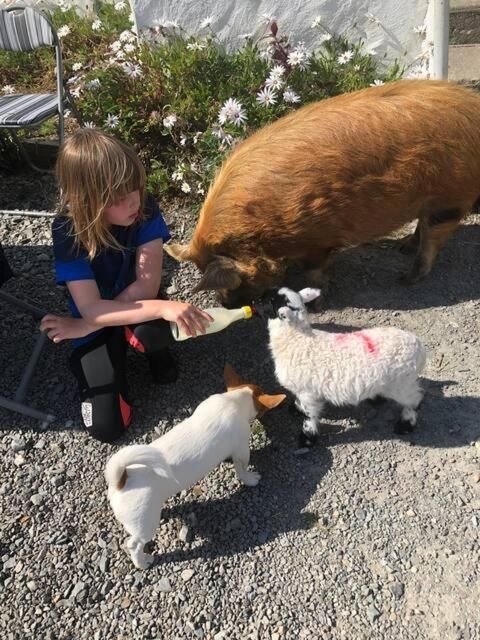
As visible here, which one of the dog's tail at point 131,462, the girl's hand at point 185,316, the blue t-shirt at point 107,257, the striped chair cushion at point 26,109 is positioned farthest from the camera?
the striped chair cushion at point 26,109

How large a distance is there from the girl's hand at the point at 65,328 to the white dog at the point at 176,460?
0.82 m

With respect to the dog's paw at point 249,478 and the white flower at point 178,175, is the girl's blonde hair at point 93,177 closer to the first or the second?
the dog's paw at point 249,478

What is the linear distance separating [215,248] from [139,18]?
8.42ft

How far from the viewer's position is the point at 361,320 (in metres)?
3.47

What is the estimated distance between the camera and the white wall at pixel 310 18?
4.47 m

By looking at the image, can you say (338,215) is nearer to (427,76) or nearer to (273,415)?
(273,415)

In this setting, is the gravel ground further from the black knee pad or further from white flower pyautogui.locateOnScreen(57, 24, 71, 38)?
white flower pyautogui.locateOnScreen(57, 24, 71, 38)

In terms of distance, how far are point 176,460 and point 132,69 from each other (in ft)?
11.1

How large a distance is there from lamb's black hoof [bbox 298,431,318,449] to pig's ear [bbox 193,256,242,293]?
0.95 meters

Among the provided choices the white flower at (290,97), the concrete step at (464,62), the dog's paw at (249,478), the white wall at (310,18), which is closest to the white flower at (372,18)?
the white wall at (310,18)

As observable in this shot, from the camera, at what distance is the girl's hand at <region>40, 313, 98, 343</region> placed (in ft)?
9.36

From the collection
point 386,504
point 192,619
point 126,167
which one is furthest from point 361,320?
point 192,619

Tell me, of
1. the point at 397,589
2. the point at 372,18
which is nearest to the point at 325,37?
the point at 372,18

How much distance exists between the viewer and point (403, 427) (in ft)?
8.96
